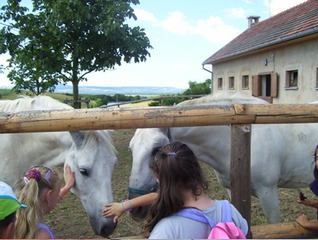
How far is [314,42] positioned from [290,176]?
8351 mm

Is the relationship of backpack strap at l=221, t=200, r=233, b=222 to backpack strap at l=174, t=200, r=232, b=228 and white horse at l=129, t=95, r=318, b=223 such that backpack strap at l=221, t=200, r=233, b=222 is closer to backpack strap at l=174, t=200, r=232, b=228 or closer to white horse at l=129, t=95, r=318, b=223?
backpack strap at l=174, t=200, r=232, b=228

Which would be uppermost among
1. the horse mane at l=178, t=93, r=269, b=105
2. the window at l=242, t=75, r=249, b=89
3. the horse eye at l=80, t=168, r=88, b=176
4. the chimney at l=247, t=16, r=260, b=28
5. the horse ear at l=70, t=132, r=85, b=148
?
the chimney at l=247, t=16, r=260, b=28

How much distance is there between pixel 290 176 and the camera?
10.5ft

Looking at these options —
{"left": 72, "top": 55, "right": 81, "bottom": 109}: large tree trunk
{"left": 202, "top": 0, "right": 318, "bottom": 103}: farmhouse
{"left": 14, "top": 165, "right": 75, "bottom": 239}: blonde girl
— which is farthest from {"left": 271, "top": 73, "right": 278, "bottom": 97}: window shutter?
{"left": 14, "top": 165, "right": 75, "bottom": 239}: blonde girl

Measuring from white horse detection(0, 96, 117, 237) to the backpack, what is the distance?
45.6 inches

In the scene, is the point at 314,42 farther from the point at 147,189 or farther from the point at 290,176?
the point at 147,189

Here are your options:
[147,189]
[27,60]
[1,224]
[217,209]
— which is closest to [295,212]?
[147,189]

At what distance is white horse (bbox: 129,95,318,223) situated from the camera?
2514mm

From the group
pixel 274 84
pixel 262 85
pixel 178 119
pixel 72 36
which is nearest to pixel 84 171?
pixel 178 119

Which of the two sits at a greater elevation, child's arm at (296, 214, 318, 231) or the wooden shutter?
the wooden shutter

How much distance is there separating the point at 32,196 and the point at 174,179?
0.79 m

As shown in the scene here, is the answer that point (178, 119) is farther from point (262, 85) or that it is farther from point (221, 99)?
point (262, 85)

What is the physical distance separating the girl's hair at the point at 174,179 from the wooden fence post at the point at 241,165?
0.58 m

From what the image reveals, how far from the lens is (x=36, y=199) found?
170cm
